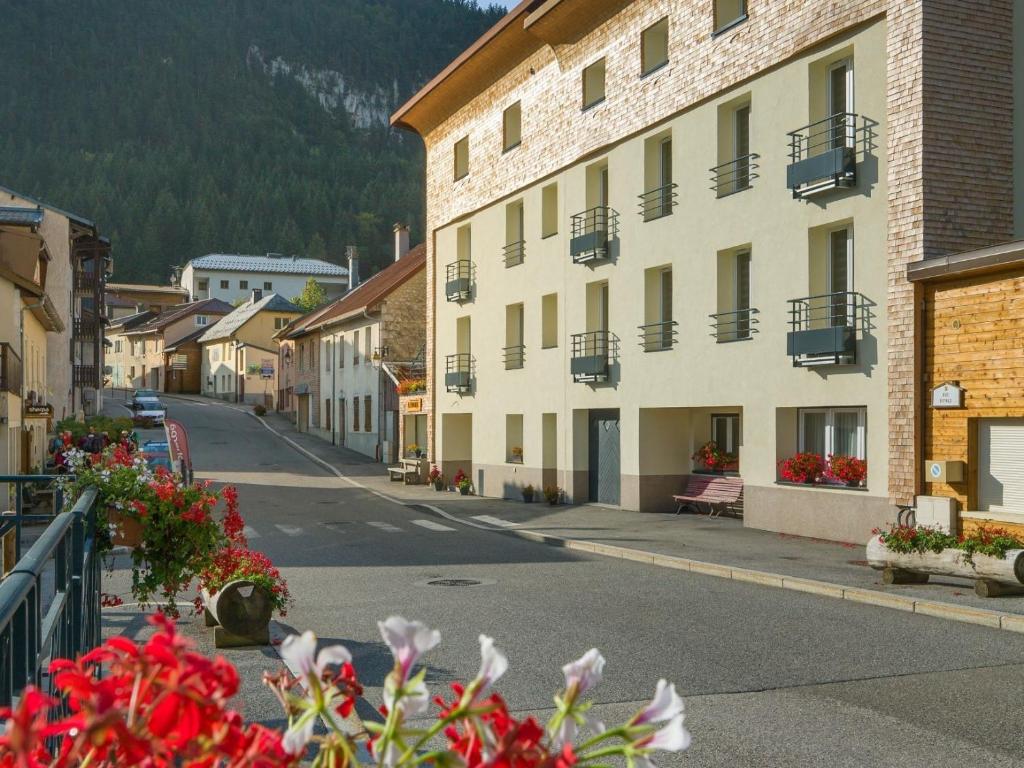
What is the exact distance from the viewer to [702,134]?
2391cm

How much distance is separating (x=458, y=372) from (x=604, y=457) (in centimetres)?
869

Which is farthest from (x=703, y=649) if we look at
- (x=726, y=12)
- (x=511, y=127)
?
(x=511, y=127)

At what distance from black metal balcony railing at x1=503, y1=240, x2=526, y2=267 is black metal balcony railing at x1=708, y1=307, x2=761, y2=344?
1006cm

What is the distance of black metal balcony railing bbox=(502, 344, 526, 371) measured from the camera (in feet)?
107

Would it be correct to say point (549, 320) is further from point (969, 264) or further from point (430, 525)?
point (969, 264)

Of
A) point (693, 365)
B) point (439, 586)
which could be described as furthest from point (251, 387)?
point (439, 586)

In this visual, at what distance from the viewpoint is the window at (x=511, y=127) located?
33.4m

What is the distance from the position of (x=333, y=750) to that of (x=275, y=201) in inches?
6491

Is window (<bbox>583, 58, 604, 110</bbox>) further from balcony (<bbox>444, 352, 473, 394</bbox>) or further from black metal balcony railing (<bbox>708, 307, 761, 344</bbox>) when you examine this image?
balcony (<bbox>444, 352, 473, 394</bbox>)

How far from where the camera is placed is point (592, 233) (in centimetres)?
2753

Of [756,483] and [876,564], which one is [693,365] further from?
[876,564]

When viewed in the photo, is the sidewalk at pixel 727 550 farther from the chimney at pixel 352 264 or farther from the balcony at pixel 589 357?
A: the chimney at pixel 352 264

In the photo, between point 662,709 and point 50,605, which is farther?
point 50,605

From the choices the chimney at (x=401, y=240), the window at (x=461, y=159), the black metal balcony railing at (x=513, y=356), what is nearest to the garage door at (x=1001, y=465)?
the black metal balcony railing at (x=513, y=356)
